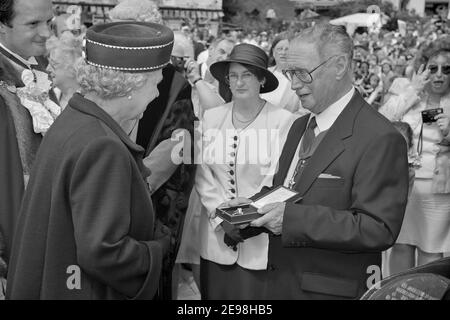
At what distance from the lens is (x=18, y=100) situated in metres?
2.35

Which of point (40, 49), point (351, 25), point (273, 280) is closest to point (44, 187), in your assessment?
point (40, 49)

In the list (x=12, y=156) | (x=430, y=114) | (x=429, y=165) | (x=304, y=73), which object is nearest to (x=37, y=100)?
(x=12, y=156)

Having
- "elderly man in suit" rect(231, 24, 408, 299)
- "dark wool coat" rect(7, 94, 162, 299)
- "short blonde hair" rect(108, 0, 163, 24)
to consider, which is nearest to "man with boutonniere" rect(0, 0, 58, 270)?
"dark wool coat" rect(7, 94, 162, 299)

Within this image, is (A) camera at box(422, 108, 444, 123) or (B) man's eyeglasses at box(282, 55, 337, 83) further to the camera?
(A) camera at box(422, 108, 444, 123)

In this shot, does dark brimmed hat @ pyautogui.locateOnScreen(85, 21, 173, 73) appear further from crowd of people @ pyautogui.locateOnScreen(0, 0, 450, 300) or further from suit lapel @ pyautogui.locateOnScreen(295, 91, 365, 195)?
suit lapel @ pyautogui.locateOnScreen(295, 91, 365, 195)

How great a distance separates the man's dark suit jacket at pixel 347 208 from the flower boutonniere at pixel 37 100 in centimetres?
109

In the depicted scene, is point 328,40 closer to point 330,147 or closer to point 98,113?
point 330,147

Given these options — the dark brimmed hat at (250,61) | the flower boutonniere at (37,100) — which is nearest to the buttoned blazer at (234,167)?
the dark brimmed hat at (250,61)

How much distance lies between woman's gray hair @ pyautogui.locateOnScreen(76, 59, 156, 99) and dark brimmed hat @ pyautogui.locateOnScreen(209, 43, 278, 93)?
1.40m

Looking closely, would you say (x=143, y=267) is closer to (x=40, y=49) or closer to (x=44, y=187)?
(x=44, y=187)

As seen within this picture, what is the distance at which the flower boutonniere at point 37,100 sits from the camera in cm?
236

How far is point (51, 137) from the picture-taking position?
6.17ft

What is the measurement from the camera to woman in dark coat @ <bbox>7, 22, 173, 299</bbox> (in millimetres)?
1768
